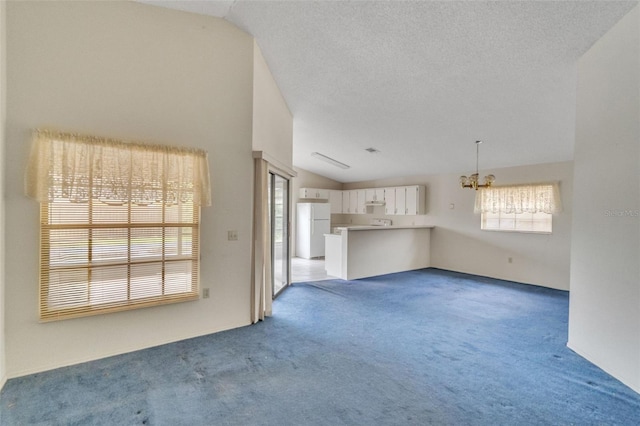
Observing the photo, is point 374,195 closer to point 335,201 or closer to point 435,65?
point 335,201

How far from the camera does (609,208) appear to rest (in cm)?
269

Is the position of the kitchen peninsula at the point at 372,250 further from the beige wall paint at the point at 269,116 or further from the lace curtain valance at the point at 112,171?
the lace curtain valance at the point at 112,171

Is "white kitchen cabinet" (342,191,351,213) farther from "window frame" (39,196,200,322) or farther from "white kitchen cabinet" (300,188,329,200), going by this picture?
"window frame" (39,196,200,322)

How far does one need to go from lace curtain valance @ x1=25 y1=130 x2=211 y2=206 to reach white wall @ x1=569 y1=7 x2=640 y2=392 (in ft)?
12.4

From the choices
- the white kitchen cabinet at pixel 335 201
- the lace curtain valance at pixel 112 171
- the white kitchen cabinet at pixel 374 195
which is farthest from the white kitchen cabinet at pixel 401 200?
the lace curtain valance at pixel 112 171

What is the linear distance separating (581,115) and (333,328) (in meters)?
3.45

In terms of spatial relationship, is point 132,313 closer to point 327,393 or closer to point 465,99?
point 327,393

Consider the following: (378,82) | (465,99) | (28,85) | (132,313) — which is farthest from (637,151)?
(28,85)

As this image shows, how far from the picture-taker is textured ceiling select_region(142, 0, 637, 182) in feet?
9.03

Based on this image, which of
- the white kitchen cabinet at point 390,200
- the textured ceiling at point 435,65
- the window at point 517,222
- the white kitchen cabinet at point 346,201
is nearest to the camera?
the textured ceiling at point 435,65

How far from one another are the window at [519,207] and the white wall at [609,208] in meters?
3.09

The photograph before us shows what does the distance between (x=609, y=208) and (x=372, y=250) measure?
4231mm

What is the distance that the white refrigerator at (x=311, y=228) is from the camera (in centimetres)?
872

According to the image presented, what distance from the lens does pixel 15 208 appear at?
8.43 feet
